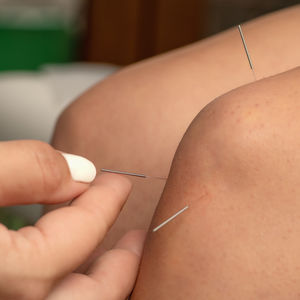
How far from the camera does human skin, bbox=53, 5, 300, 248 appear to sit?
2.80ft

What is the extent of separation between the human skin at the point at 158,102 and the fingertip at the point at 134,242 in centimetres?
15

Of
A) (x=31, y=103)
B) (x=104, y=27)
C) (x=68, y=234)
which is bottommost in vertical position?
(x=31, y=103)

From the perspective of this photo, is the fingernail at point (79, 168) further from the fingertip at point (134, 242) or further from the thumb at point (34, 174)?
the fingertip at point (134, 242)

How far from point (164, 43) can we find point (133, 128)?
2.58 m

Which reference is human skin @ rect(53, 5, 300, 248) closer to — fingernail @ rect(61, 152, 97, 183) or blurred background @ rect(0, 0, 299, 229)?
fingernail @ rect(61, 152, 97, 183)

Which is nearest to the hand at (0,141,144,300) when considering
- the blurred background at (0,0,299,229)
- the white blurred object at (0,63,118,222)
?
the white blurred object at (0,63,118,222)

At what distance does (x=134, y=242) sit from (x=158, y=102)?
303 mm

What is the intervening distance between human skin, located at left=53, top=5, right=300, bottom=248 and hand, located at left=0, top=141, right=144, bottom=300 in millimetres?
268

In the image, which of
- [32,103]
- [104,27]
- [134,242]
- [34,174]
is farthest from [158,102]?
[104,27]

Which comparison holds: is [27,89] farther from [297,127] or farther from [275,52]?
[297,127]

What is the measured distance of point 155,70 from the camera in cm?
93

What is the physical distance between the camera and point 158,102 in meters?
0.89

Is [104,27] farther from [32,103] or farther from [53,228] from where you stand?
[53,228]

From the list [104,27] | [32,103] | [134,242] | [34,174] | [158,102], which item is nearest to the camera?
[34,174]
